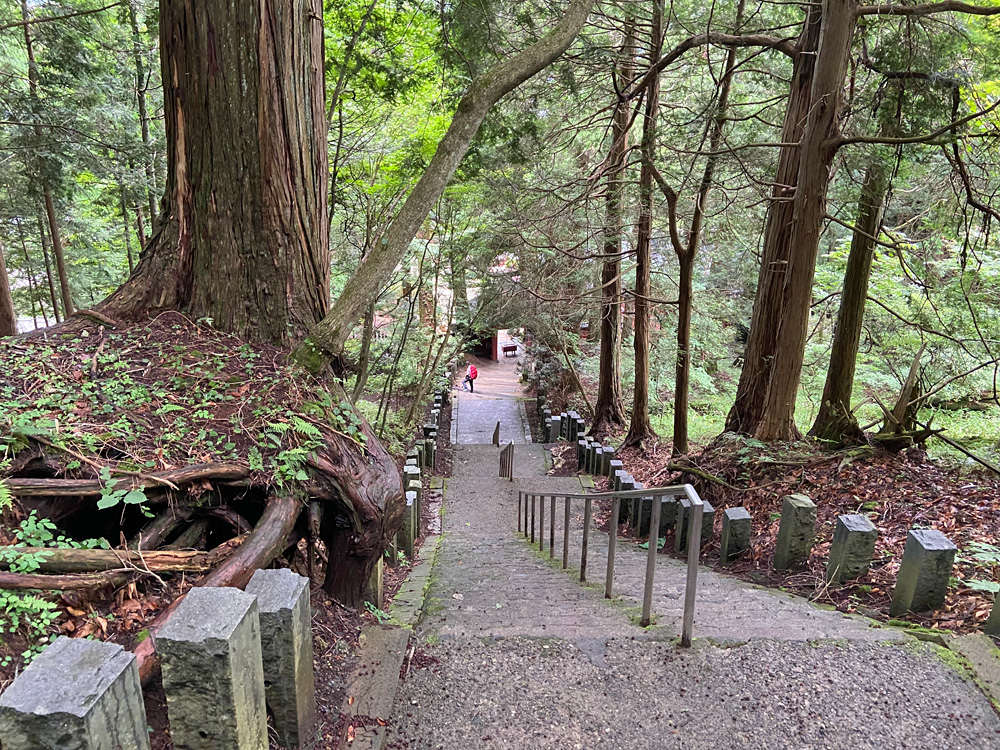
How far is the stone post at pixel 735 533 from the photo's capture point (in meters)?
4.75

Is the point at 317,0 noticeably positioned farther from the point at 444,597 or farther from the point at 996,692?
the point at 996,692

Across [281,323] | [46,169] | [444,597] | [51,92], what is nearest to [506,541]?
[444,597]

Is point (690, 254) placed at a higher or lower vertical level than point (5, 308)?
higher

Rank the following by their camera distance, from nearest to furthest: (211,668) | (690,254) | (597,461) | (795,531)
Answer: (211,668) < (795,531) < (690,254) < (597,461)

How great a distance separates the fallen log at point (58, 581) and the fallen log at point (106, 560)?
0.05 metres

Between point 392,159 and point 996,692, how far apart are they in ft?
31.9

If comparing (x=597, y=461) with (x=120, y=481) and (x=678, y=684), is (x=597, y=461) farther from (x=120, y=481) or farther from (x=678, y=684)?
(x=120, y=481)

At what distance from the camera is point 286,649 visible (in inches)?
75.6

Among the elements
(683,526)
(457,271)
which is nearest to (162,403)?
(683,526)

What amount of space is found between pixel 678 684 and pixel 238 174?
13.2ft

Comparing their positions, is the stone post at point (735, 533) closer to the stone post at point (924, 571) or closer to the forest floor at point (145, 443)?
the stone post at point (924, 571)

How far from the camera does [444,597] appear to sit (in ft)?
13.9

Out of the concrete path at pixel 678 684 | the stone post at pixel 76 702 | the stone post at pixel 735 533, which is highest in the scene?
the stone post at pixel 76 702

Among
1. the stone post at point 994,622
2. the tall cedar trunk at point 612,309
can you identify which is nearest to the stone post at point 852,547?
the stone post at point 994,622
